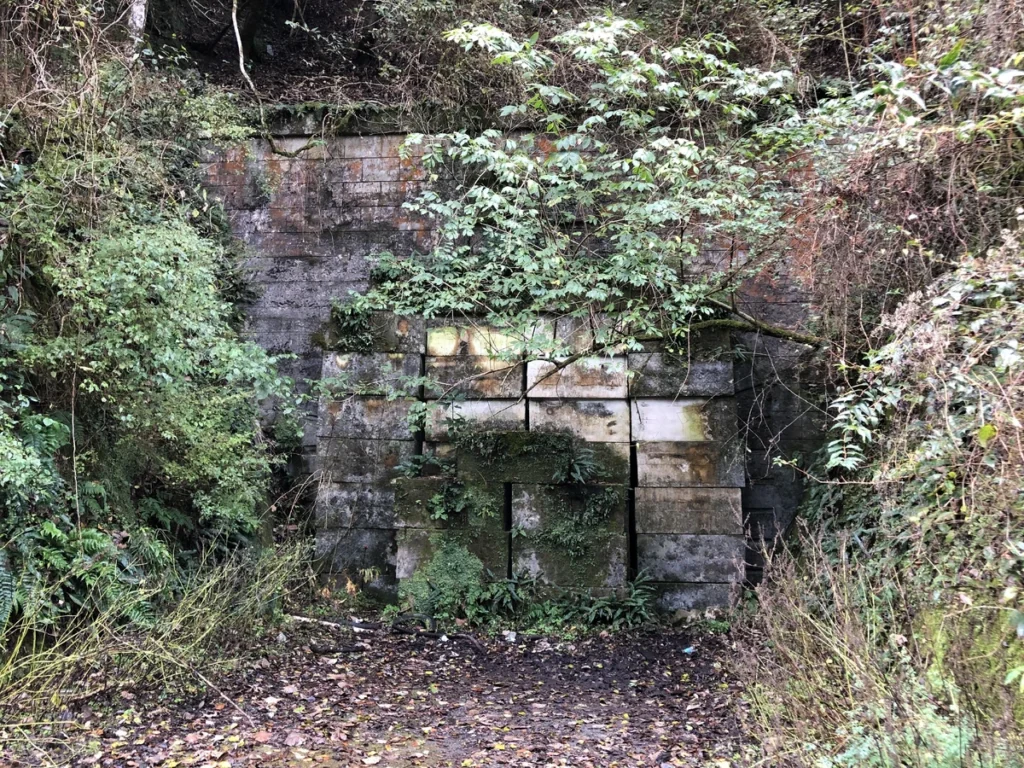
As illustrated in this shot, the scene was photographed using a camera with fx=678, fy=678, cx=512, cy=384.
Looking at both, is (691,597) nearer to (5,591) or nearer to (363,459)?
(363,459)

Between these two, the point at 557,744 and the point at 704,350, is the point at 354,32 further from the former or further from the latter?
the point at 557,744

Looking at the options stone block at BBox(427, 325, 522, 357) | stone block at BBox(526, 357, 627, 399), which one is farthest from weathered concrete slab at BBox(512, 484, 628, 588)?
stone block at BBox(427, 325, 522, 357)

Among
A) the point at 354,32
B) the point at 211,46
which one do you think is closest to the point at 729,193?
the point at 354,32

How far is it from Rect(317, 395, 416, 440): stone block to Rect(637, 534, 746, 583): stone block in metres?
2.45

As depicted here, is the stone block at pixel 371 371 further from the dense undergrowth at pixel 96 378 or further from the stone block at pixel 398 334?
the dense undergrowth at pixel 96 378

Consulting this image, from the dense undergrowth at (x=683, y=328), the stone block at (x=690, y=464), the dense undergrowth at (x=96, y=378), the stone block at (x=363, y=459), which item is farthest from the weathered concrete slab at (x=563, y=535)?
the dense undergrowth at (x=96, y=378)

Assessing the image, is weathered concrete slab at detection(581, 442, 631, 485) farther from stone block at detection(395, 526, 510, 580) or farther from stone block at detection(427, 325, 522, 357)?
stone block at detection(427, 325, 522, 357)

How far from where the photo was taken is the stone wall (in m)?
5.71

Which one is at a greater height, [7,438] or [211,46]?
[211,46]

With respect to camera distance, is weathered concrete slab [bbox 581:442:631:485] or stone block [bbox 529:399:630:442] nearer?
weathered concrete slab [bbox 581:442:631:485]

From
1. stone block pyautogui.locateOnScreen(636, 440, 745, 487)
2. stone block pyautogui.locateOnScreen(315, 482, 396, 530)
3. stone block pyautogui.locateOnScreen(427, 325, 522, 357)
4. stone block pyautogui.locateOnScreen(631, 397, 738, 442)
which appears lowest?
stone block pyautogui.locateOnScreen(315, 482, 396, 530)

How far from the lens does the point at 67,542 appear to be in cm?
396

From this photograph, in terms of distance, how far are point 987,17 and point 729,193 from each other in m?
1.68

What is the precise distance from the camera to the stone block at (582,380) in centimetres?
594
